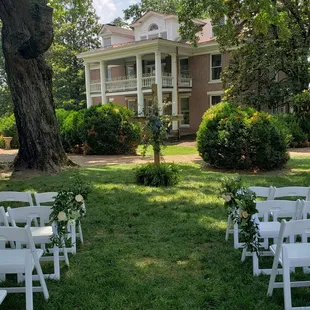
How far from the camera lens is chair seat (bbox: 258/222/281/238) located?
4.15 metres

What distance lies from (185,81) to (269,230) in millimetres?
23668

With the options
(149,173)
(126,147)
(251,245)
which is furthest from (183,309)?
(126,147)

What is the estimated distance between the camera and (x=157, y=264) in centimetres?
448

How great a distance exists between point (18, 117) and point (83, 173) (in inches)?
104

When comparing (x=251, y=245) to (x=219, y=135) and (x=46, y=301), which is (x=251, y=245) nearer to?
(x=46, y=301)

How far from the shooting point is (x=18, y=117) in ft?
37.0

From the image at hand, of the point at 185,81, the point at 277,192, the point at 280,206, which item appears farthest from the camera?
the point at 185,81

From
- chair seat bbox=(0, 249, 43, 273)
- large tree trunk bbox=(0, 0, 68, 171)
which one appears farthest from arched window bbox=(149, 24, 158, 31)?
chair seat bbox=(0, 249, 43, 273)

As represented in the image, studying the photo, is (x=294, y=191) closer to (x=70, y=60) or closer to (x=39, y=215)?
(x=39, y=215)

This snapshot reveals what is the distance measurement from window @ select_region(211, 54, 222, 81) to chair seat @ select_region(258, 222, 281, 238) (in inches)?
894

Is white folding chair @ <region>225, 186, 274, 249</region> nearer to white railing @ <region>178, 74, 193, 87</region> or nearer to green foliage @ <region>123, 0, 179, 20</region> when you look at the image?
white railing @ <region>178, 74, 193, 87</region>

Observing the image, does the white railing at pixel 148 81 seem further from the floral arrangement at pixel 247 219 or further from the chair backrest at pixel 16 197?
the floral arrangement at pixel 247 219

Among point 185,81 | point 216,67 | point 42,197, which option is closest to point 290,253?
point 42,197

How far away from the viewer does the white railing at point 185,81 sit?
2655cm
